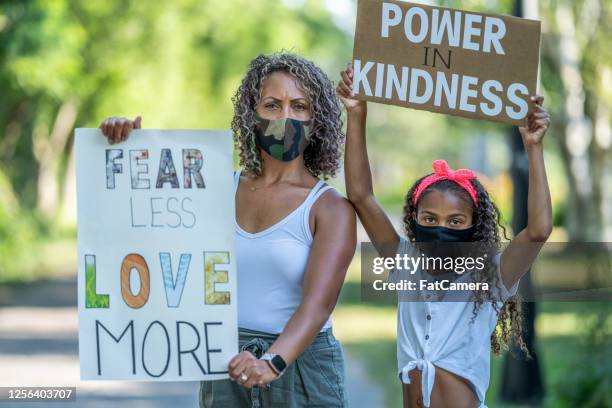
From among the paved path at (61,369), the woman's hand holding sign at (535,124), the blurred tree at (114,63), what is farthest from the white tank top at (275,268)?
the blurred tree at (114,63)

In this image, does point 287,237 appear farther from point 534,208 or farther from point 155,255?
point 534,208

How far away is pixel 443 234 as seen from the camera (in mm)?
3574

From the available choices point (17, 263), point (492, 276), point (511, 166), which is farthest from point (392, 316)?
point (492, 276)

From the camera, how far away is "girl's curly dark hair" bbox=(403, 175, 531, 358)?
3.60 m

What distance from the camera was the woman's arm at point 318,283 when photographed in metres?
3.34

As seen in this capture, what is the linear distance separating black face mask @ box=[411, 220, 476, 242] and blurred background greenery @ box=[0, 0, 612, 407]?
4604 millimetres

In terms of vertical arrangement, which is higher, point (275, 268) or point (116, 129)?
point (116, 129)

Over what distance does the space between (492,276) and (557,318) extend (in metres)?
12.9

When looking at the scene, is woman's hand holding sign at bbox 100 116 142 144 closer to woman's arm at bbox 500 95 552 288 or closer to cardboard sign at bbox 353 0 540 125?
cardboard sign at bbox 353 0 540 125

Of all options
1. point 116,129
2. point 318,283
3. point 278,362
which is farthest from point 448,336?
point 116,129

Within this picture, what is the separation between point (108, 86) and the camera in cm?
2006

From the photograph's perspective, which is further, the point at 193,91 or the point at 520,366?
the point at 193,91

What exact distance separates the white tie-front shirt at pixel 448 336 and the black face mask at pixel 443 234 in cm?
6

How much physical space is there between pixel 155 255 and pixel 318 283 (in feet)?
1.87
